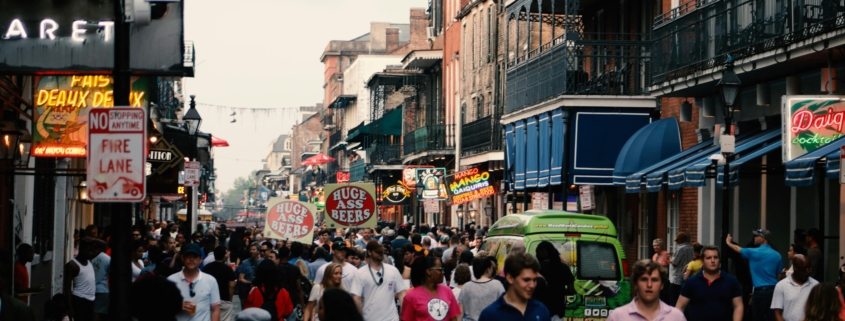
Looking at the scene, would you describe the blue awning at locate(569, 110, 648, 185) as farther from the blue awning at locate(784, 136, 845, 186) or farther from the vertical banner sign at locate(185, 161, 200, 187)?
the blue awning at locate(784, 136, 845, 186)

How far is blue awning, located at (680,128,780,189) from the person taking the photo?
21.3m

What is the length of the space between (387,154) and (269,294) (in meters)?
51.6

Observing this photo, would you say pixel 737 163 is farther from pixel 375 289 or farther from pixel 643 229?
pixel 643 229

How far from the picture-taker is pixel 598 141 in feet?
97.7

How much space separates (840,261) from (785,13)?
3.66m

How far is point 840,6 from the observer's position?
57.1 ft

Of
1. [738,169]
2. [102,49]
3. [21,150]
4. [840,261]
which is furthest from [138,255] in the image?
[840,261]

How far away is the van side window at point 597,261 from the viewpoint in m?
17.5

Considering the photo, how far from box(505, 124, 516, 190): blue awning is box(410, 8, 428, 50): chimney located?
49420 millimetres

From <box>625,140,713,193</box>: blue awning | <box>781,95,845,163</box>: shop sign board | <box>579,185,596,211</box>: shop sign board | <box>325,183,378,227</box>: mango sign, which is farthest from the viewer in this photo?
<box>579,185,596,211</box>: shop sign board

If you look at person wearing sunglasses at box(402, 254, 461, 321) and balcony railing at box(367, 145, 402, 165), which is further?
balcony railing at box(367, 145, 402, 165)

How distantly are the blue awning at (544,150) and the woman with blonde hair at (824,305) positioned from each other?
20.5m

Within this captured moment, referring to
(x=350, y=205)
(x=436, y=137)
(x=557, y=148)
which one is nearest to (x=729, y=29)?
(x=350, y=205)

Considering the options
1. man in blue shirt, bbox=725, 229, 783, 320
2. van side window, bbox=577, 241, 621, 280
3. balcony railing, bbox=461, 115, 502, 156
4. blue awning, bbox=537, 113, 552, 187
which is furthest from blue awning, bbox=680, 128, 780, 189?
balcony railing, bbox=461, 115, 502, 156
